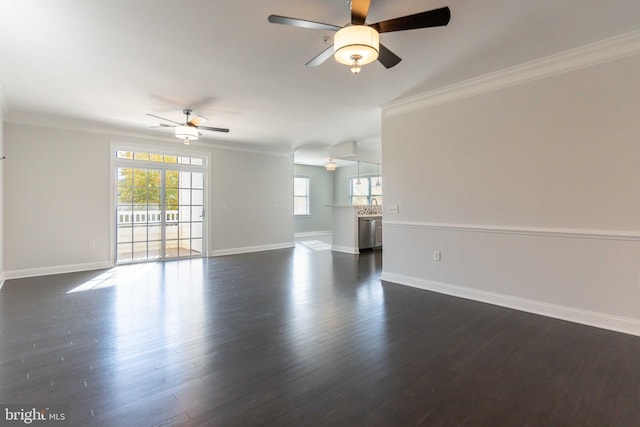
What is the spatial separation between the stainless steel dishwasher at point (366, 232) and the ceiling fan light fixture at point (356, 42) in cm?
585

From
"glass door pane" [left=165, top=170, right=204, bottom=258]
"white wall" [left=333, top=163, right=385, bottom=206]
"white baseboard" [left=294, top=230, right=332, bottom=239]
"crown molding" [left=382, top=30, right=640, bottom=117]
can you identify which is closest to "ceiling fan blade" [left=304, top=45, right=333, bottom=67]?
"crown molding" [left=382, top=30, right=640, bottom=117]

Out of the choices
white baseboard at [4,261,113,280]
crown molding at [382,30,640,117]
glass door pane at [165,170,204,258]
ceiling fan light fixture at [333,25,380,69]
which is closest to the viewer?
ceiling fan light fixture at [333,25,380,69]

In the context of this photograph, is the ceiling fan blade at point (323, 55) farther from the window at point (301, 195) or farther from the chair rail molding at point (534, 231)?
the window at point (301, 195)

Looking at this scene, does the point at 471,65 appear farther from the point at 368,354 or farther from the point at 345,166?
the point at 345,166

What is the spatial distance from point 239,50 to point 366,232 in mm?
5806

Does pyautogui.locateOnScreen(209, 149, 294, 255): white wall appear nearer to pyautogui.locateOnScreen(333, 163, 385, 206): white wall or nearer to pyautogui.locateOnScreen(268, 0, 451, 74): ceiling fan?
pyautogui.locateOnScreen(333, 163, 385, 206): white wall

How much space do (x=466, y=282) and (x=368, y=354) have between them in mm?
2116

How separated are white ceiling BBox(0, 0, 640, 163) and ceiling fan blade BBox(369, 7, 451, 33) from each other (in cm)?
31

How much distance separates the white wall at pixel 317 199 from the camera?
38.1ft

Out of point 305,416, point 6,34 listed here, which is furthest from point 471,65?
point 6,34

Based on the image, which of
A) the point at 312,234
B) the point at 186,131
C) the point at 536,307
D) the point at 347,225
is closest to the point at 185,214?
the point at 186,131

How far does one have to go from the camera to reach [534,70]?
3355mm

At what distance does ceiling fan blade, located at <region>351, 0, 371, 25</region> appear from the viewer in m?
1.98

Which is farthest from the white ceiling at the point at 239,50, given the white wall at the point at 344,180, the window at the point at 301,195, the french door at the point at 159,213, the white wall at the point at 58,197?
the white wall at the point at 344,180
